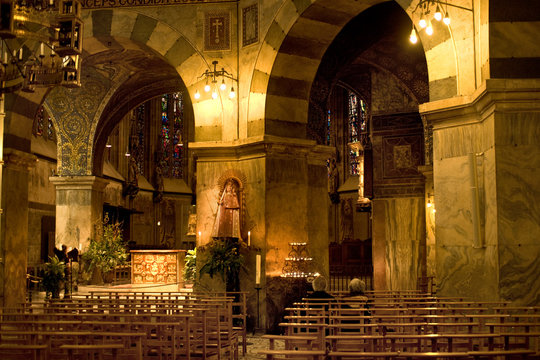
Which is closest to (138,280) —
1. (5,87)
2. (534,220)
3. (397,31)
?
(397,31)

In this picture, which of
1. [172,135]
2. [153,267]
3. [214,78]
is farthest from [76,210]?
[172,135]

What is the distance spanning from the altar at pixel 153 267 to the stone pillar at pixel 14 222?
603 cm

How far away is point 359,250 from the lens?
2519 centimetres

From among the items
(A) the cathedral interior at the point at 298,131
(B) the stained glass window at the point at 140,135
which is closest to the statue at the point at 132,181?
(A) the cathedral interior at the point at 298,131

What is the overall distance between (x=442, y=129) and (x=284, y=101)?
449cm

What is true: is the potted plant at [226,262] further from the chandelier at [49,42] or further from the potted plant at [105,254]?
the potted plant at [105,254]

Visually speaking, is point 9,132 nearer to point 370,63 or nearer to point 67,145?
point 67,145

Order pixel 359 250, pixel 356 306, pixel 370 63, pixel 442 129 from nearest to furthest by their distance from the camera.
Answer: pixel 356 306 → pixel 442 129 → pixel 370 63 → pixel 359 250

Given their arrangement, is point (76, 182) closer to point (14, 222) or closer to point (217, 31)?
point (14, 222)

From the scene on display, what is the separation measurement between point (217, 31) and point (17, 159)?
4.85 meters

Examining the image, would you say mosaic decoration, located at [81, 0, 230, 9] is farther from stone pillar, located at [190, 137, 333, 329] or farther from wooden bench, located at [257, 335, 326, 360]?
wooden bench, located at [257, 335, 326, 360]

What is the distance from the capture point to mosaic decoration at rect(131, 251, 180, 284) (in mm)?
19766

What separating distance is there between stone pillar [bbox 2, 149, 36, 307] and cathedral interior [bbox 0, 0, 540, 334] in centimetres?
4

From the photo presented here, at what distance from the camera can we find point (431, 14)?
32.7ft
